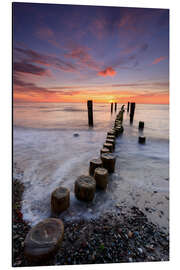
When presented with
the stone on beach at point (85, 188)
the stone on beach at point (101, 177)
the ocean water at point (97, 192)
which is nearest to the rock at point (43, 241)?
the ocean water at point (97, 192)

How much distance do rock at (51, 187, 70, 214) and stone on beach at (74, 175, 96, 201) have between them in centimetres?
22

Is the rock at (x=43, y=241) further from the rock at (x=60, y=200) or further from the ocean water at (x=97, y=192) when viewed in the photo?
the ocean water at (x=97, y=192)

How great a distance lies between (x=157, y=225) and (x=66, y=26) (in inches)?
158

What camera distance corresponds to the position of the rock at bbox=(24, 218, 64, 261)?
3.50 ft

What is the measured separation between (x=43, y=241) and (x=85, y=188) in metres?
0.77

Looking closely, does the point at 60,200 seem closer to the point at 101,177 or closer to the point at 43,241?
the point at 43,241

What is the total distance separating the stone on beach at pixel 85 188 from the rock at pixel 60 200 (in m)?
0.22

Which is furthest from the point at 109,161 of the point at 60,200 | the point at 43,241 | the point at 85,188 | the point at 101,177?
the point at 43,241

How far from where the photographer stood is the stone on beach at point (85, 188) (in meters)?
1.78
